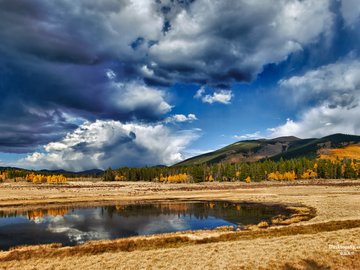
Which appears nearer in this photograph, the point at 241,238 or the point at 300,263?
the point at 300,263

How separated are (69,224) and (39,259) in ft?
82.8

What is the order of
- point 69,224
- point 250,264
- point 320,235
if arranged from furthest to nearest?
point 69,224
point 320,235
point 250,264

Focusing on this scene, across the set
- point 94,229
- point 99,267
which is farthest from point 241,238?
point 94,229

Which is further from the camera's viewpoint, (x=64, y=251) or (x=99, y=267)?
(x=64, y=251)

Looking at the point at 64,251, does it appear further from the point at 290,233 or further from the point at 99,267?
the point at 290,233

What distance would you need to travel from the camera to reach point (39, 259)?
86.8 ft

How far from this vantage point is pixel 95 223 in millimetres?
51656

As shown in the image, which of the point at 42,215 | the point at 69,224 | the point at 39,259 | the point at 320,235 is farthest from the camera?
the point at 42,215

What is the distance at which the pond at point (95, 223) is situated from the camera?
1597 inches

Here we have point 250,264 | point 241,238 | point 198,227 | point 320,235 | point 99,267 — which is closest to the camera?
point 250,264

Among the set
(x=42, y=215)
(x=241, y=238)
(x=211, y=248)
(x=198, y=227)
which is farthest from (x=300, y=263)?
(x=42, y=215)

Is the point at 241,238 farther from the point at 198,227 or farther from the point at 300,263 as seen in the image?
the point at 198,227

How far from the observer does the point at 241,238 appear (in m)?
31.8

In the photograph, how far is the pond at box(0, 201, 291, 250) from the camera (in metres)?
40.6
